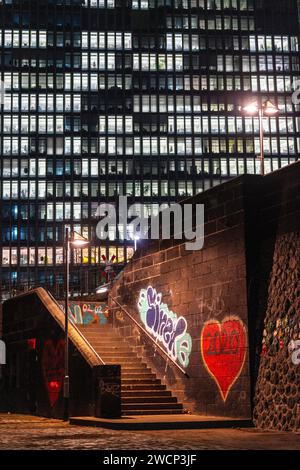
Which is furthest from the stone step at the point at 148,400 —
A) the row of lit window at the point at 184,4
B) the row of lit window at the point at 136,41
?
the row of lit window at the point at 184,4

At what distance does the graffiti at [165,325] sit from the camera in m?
25.1

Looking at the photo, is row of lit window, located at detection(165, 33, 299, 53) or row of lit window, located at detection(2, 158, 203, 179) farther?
row of lit window, located at detection(165, 33, 299, 53)

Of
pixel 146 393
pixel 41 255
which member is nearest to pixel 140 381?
pixel 146 393

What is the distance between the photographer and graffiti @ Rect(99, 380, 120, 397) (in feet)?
75.1

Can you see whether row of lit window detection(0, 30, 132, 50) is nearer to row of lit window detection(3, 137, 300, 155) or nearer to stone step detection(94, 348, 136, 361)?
row of lit window detection(3, 137, 300, 155)

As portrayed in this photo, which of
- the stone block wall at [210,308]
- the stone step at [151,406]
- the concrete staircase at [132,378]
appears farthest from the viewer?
the concrete staircase at [132,378]

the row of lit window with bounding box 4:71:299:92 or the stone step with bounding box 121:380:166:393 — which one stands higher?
the row of lit window with bounding box 4:71:299:92

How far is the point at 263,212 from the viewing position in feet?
72.8

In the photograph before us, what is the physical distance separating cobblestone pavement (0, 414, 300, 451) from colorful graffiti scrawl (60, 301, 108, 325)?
996cm

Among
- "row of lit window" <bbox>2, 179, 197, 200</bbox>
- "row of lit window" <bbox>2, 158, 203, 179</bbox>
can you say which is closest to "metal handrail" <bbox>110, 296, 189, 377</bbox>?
"row of lit window" <bbox>2, 179, 197, 200</bbox>

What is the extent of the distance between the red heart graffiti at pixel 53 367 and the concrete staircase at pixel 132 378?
1.29 meters

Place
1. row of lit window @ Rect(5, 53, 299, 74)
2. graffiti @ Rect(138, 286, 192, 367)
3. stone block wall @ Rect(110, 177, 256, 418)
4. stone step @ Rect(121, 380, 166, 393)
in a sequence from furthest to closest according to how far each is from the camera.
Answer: row of lit window @ Rect(5, 53, 299, 74)
stone step @ Rect(121, 380, 166, 393)
graffiti @ Rect(138, 286, 192, 367)
stone block wall @ Rect(110, 177, 256, 418)

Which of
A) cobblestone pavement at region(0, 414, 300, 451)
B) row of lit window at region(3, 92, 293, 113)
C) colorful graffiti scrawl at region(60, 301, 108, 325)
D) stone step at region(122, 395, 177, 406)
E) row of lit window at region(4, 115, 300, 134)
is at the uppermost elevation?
row of lit window at region(3, 92, 293, 113)

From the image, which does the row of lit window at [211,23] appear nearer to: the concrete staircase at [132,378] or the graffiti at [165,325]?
the concrete staircase at [132,378]
